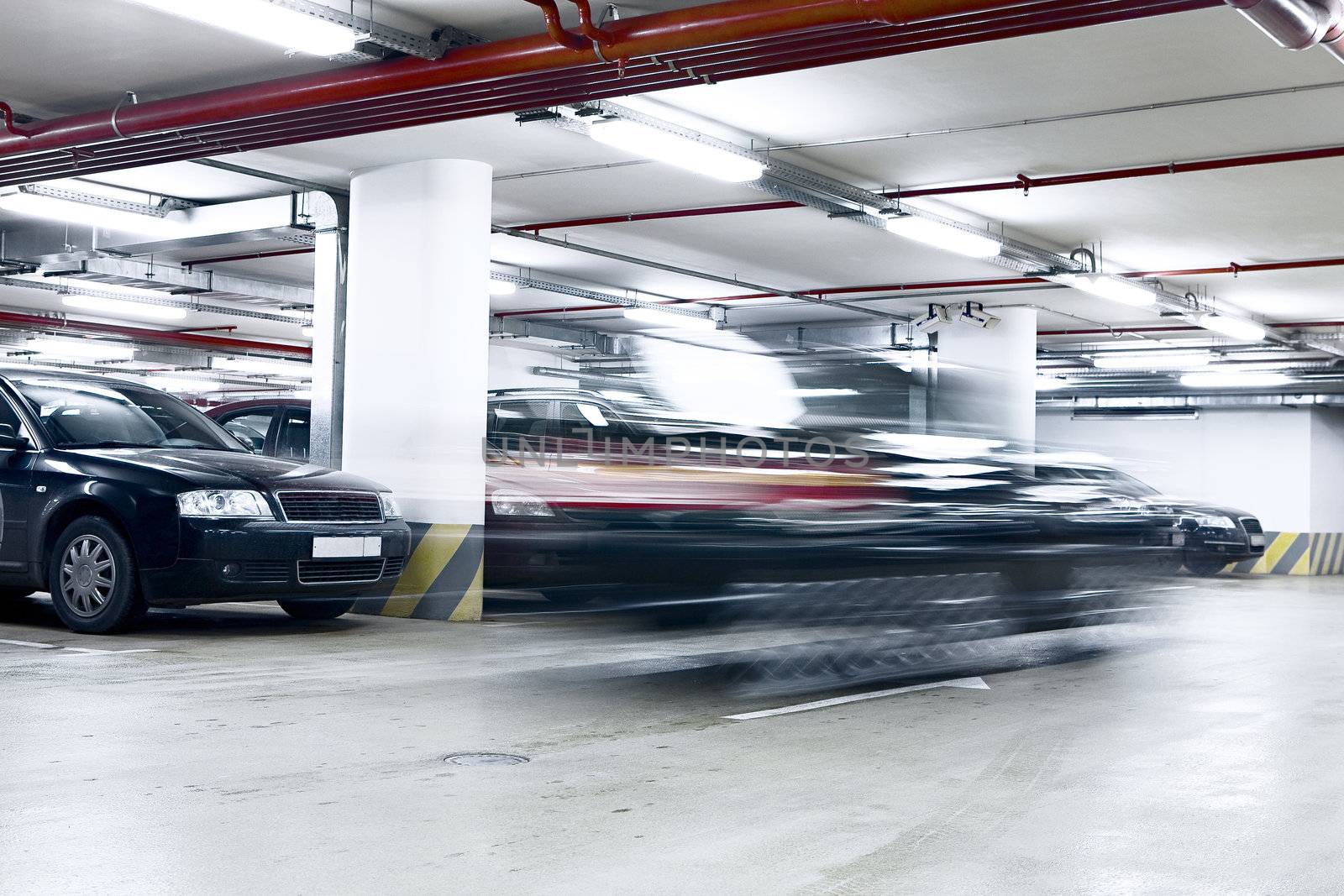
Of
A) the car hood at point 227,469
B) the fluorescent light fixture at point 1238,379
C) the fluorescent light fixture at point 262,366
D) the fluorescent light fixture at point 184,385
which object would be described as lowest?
the car hood at point 227,469

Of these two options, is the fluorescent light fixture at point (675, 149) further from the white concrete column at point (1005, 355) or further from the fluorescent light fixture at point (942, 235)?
the white concrete column at point (1005, 355)

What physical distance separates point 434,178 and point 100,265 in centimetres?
631

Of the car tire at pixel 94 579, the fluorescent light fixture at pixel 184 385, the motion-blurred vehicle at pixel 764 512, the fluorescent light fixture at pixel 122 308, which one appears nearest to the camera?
the motion-blurred vehicle at pixel 764 512

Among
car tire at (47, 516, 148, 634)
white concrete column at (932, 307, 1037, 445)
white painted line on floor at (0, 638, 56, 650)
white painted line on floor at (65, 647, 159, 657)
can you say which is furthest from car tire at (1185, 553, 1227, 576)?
white painted line on floor at (0, 638, 56, 650)

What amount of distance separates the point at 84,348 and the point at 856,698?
73.7 ft

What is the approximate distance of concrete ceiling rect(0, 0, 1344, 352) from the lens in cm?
774

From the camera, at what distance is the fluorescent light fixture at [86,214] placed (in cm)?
1115

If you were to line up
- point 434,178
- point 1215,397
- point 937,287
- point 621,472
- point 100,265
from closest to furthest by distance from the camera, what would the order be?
point 621,472 → point 434,178 → point 100,265 → point 937,287 → point 1215,397

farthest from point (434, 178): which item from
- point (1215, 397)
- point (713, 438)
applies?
point (1215, 397)

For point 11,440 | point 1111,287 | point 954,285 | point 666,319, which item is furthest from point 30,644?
point 666,319

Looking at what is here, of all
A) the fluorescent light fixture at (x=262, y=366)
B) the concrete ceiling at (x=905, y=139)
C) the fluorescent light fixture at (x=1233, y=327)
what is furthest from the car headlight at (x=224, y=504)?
the fluorescent light fixture at (x=262, y=366)

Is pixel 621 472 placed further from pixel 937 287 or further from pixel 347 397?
pixel 937 287

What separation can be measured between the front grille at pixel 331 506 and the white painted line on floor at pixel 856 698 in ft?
10.9

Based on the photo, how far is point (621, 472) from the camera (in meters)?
6.34
